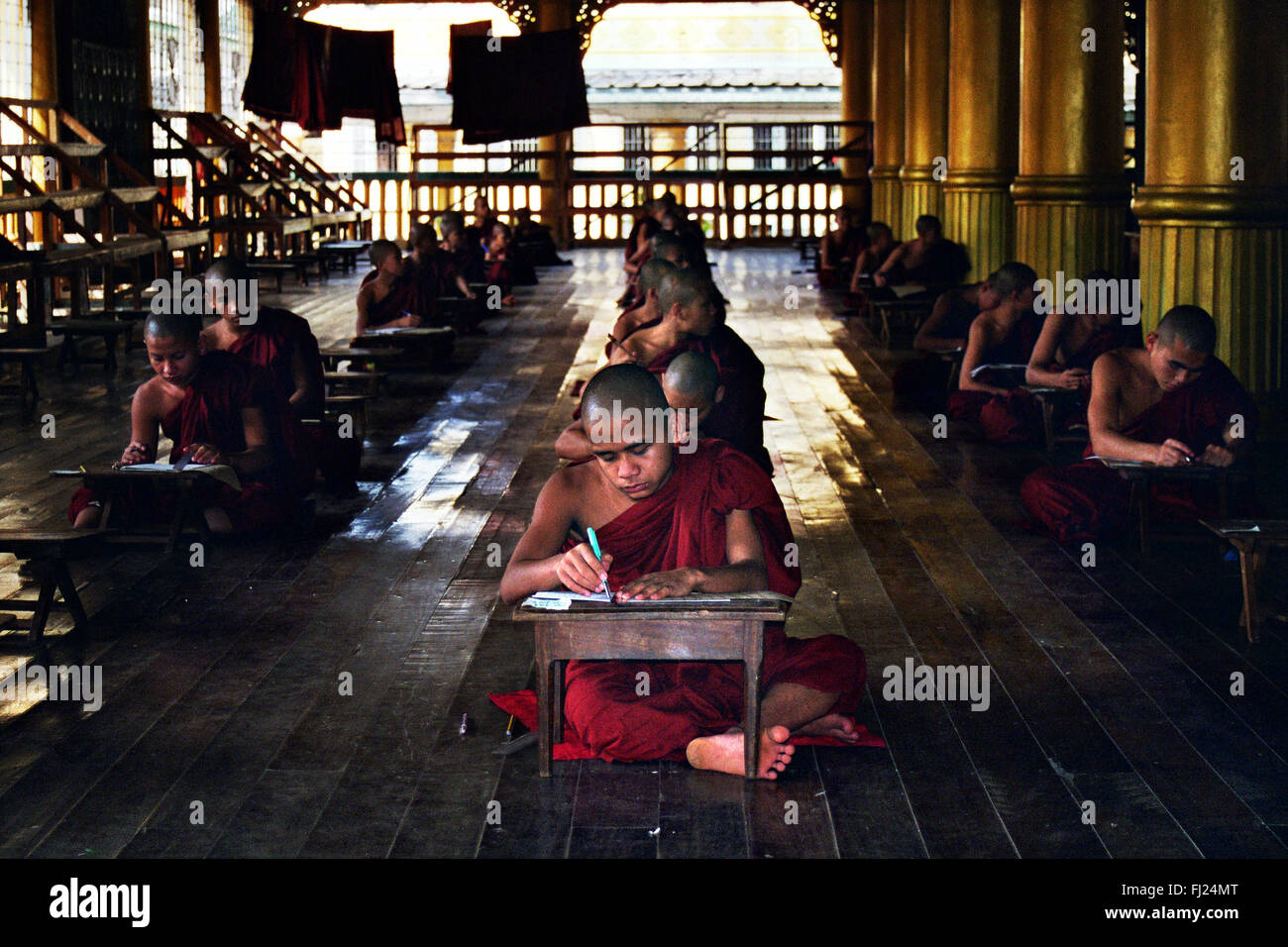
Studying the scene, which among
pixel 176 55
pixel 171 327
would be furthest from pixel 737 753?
pixel 176 55

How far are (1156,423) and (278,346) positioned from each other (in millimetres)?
3689

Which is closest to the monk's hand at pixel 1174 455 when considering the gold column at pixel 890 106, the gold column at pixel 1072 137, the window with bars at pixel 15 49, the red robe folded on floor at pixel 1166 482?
the red robe folded on floor at pixel 1166 482

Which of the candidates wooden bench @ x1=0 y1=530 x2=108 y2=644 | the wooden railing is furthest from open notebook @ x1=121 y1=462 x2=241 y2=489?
the wooden railing

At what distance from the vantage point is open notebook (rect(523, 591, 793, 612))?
3.57 metres

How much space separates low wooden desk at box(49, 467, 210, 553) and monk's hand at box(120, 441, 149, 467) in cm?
6

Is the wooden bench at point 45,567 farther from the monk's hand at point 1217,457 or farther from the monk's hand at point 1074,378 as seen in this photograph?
the monk's hand at point 1074,378

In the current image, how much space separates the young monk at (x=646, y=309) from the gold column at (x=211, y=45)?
52.9 ft

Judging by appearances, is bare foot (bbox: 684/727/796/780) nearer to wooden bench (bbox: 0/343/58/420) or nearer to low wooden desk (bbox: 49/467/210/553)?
low wooden desk (bbox: 49/467/210/553)

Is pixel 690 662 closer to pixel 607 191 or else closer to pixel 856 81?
pixel 856 81

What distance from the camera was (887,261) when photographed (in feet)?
43.6

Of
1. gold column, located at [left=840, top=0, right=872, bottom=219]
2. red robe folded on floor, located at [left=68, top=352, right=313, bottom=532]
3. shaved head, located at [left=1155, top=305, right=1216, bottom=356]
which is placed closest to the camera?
shaved head, located at [left=1155, top=305, right=1216, bottom=356]

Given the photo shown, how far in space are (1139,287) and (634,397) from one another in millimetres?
4946

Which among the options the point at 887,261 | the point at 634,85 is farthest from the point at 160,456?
the point at 634,85

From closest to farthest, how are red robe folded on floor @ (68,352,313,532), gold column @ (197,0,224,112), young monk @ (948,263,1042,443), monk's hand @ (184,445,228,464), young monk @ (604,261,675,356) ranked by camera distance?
monk's hand @ (184,445,228,464) → red robe folded on floor @ (68,352,313,532) → young monk @ (604,261,675,356) → young monk @ (948,263,1042,443) → gold column @ (197,0,224,112)
